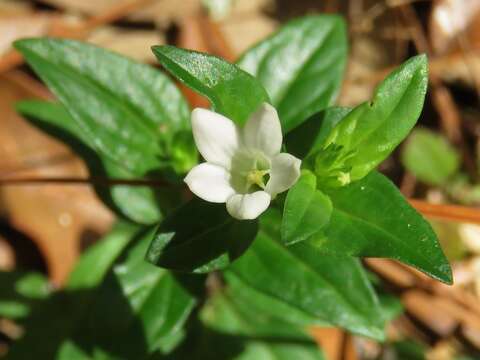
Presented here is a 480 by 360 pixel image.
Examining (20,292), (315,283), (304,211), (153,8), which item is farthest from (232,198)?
(153,8)

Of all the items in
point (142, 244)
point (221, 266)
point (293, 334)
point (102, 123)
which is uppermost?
point (102, 123)

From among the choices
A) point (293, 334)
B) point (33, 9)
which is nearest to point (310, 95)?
point (293, 334)

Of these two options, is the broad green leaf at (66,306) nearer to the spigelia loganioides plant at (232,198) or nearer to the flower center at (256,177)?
the spigelia loganioides plant at (232,198)

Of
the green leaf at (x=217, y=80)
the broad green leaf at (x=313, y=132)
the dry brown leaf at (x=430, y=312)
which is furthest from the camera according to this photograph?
the dry brown leaf at (x=430, y=312)

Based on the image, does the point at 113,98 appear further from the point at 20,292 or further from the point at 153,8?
the point at 153,8

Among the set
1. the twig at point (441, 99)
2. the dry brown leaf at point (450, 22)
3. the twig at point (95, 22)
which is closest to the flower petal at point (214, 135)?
the twig at point (95, 22)

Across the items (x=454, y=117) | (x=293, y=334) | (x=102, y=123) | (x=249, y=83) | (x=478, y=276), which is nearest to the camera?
(x=249, y=83)

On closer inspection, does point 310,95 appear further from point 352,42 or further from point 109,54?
point 352,42
